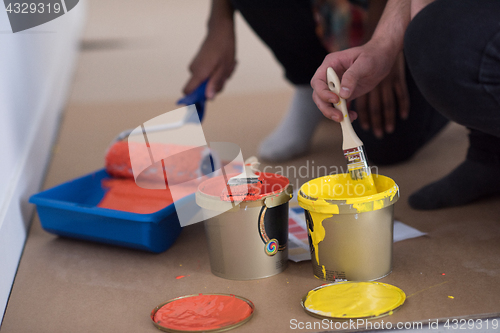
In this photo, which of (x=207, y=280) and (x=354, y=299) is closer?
(x=354, y=299)

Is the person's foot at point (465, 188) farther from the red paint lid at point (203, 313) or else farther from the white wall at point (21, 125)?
the white wall at point (21, 125)

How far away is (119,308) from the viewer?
0.74 metres

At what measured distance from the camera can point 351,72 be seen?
789 mm

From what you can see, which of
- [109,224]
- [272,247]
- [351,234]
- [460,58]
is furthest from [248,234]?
[460,58]

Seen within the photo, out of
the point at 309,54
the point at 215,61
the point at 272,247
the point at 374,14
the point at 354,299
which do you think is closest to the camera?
the point at 354,299

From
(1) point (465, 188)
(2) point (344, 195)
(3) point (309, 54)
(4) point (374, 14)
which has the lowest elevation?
(1) point (465, 188)

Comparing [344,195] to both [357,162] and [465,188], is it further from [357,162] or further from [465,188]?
[465,188]

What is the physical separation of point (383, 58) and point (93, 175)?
65 cm

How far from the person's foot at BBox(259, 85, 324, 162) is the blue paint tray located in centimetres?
52

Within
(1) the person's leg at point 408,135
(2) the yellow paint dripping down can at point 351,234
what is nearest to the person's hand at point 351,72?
(2) the yellow paint dripping down can at point 351,234

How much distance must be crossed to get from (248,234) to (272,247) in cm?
5

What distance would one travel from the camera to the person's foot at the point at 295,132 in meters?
1.41

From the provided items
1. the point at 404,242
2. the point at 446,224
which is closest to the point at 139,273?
the point at 404,242

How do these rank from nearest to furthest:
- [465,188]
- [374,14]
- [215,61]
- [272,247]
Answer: [272,247] < [465,188] < [374,14] < [215,61]
